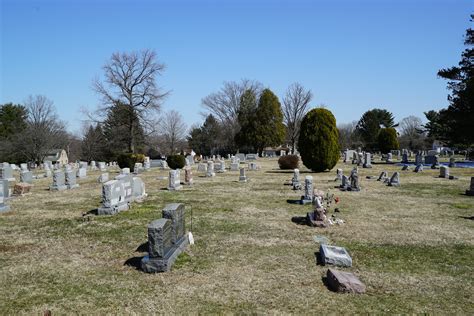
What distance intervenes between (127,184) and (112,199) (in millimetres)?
1469

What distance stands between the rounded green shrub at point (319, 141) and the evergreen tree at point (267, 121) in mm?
32155

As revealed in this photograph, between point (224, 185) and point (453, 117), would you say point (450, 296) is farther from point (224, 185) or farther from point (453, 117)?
point (453, 117)

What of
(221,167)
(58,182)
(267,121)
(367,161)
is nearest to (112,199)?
(58,182)

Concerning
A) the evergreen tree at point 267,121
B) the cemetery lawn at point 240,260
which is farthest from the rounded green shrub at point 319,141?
the evergreen tree at point 267,121

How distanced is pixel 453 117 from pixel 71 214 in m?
29.5

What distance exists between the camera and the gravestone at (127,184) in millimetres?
13578

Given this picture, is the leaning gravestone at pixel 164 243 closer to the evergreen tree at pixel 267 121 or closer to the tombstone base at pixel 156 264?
the tombstone base at pixel 156 264

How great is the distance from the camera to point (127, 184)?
549 inches

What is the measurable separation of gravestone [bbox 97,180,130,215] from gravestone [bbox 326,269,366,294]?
8113mm

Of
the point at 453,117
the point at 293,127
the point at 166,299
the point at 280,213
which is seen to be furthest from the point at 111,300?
the point at 293,127

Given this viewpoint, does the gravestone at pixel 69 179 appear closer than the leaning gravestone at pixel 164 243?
No

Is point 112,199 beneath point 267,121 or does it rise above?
beneath

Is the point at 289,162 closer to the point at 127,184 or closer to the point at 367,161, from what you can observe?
the point at 367,161

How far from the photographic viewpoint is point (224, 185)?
20.3 m
